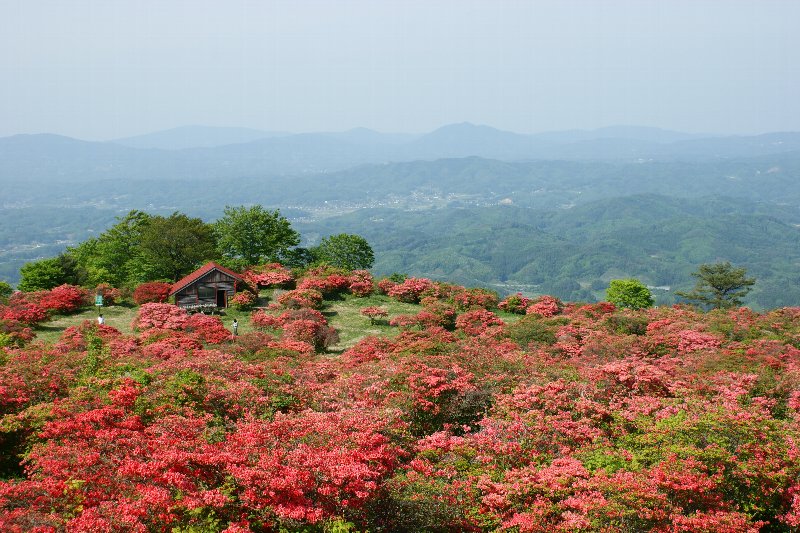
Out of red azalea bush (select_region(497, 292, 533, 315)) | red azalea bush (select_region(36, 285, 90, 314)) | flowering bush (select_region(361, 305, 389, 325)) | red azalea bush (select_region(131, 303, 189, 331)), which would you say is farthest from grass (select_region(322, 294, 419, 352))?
red azalea bush (select_region(36, 285, 90, 314))

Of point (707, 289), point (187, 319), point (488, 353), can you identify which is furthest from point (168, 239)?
point (707, 289)

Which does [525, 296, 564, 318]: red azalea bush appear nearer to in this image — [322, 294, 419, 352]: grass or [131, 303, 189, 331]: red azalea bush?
[322, 294, 419, 352]: grass

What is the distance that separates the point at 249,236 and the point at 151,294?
60.3 feet

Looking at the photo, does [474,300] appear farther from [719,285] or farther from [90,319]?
[719,285]

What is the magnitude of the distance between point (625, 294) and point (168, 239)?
38635mm

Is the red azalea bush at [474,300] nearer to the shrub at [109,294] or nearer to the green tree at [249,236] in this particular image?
the shrub at [109,294]

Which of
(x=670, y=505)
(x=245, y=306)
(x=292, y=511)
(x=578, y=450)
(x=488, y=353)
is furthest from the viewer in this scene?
(x=245, y=306)

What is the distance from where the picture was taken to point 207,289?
33594mm

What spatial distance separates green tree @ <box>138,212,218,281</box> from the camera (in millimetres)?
42719

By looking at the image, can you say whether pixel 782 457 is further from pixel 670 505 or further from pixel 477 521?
pixel 477 521

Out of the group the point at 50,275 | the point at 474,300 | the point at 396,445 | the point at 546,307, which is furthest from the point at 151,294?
the point at 396,445

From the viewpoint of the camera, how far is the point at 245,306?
33.3m

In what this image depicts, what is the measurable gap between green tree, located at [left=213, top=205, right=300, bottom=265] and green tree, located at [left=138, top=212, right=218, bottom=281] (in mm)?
5101

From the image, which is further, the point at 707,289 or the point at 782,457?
the point at 707,289
